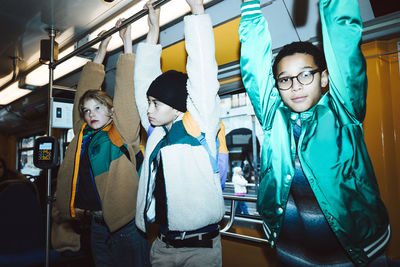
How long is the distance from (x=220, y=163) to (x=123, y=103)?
71 cm

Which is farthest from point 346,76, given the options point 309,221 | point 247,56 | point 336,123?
point 309,221

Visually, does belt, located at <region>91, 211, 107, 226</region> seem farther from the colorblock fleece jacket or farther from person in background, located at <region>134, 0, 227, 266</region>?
person in background, located at <region>134, 0, 227, 266</region>

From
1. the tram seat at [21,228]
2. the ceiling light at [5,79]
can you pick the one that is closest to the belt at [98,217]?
the tram seat at [21,228]

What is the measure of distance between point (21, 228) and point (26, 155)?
681cm

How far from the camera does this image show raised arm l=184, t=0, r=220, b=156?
1121mm

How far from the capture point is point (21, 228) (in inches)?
100

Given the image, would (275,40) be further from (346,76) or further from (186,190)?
(186,190)

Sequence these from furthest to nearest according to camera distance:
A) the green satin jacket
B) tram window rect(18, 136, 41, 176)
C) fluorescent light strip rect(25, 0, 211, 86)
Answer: tram window rect(18, 136, 41, 176)
fluorescent light strip rect(25, 0, 211, 86)
the green satin jacket

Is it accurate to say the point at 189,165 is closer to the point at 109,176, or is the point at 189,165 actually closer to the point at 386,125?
the point at 109,176

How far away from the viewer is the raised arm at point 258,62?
108 cm

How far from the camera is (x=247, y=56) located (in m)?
1.09

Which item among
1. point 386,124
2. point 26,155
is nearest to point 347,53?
point 386,124

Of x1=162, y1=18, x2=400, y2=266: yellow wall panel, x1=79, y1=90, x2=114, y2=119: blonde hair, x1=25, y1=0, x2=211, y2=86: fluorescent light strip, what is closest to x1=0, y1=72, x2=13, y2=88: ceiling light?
x1=25, y1=0, x2=211, y2=86: fluorescent light strip

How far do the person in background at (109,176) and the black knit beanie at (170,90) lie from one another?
367mm
